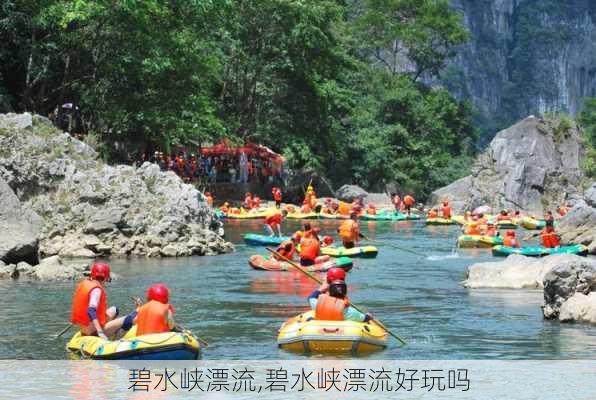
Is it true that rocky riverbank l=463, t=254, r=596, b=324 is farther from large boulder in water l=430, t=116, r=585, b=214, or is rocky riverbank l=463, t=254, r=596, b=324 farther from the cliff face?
the cliff face

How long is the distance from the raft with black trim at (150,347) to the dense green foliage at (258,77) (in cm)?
2389

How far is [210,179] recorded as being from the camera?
2180 inches

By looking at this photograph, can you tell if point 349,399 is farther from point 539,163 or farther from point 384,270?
point 539,163

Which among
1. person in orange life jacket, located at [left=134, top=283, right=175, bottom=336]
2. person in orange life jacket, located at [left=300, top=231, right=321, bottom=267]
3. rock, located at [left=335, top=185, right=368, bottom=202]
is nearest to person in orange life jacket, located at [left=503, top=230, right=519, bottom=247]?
person in orange life jacket, located at [left=300, top=231, right=321, bottom=267]

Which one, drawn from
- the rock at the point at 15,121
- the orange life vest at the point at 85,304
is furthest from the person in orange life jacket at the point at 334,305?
the rock at the point at 15,121

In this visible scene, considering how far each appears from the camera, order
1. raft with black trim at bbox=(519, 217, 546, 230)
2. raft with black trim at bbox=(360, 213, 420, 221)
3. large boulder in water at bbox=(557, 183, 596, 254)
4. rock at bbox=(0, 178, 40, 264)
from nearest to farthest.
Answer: rock at bbox=(0, 178, 40, 264)
large boulder in water at bbox=(557, 183, 596, 254)
raft with black trim at bbox=(519, 217, 546, 230)
raft with black trim at bbox=(360, 213, 420, 221)

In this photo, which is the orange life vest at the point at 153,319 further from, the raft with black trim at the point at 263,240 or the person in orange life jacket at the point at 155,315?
the raft with black trim at the point at 263,240

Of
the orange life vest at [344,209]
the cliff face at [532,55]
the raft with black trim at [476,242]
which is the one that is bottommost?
the raft with black trim at [476,242]

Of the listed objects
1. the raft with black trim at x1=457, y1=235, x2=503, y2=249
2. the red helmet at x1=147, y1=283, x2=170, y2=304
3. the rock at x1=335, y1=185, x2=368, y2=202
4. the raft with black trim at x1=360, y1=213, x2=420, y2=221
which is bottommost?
the red helmet at x1=147, y1=283, x2=170, y2=304

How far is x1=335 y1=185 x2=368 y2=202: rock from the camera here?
61688 mm

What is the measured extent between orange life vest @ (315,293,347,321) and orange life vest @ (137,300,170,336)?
2.51 m

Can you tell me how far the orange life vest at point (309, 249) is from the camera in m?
28.7

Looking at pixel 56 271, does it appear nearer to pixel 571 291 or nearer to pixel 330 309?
pixel 330 309

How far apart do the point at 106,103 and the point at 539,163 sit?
25.2 meters
